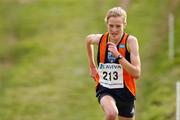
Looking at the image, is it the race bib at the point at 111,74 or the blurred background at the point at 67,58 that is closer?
the race bib at the point at 111,74

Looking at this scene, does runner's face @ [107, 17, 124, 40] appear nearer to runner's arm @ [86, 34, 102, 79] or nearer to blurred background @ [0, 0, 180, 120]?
runner's arm @ [86, 34, 102, 79]

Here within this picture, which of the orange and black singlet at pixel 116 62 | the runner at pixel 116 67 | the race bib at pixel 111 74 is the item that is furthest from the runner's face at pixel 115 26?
the race bib at pixel 111 74

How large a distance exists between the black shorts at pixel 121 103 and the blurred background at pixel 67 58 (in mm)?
5005

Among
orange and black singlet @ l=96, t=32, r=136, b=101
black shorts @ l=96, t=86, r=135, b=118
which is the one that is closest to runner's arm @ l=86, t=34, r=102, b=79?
orange and black singlet @ l=96, t=32, r=136, b=101

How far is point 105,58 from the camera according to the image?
29.1ft

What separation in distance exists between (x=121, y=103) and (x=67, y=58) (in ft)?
43.9

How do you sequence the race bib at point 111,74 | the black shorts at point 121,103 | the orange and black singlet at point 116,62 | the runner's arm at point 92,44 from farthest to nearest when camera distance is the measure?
1. the runner's arm at point 92,44
2. the black shorts at point 121,103
3. the race bib at point 111,74
4. the orange and black singlet at point 116,62

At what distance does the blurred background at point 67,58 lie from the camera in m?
16.2

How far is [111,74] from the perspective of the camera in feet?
29.3

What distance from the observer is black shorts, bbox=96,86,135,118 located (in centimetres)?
902

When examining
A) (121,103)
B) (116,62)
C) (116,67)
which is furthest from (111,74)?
(121,103)

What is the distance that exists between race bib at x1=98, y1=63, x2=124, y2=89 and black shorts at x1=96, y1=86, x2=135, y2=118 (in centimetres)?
9

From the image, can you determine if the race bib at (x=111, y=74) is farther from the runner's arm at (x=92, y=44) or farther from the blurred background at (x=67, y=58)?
the blurred background at (x=67, y=58)

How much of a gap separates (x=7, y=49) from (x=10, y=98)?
7.36 metres
